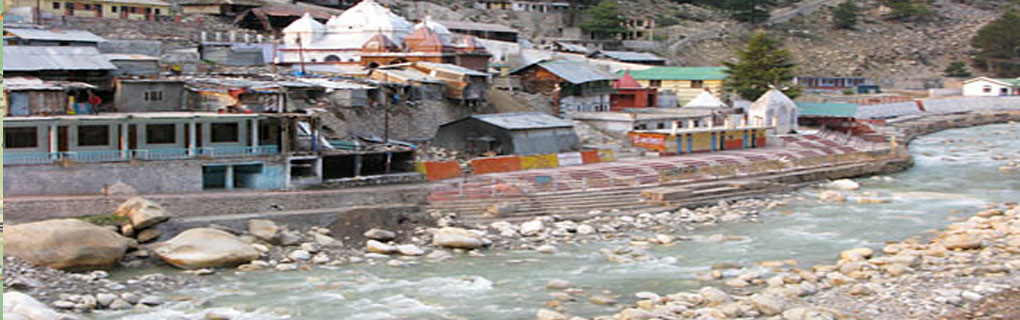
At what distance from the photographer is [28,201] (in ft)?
99.9

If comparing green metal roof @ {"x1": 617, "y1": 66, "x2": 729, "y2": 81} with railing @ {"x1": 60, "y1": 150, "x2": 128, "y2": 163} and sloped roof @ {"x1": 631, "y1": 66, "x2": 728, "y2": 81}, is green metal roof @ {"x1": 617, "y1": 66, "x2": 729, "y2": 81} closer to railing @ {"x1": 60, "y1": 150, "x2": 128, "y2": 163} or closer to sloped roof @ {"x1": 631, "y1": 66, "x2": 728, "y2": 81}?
sloped roof @ {"x1": 631, "y1": 66, "x2": 728, "y2": 81}

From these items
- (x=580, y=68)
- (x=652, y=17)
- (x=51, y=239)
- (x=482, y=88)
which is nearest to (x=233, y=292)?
(x=51, y=239)

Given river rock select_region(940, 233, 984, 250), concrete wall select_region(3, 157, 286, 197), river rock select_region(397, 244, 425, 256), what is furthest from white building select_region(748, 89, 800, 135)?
river rock select_region(397, 244, 425, 256)

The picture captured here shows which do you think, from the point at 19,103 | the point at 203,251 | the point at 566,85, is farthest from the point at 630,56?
the point at 203,251

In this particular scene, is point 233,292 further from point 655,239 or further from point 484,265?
point 655,239

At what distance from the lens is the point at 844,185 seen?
4556 cm

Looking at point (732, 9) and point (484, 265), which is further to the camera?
point (732, 9)

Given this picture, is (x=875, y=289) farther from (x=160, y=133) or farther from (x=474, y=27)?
(x=474, y=27)

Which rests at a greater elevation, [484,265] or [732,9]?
[732,9]

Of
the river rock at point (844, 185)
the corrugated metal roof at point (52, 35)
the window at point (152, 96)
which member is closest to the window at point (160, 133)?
the window at point (152, 96)

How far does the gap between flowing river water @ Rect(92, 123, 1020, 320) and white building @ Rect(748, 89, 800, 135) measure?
16035mm

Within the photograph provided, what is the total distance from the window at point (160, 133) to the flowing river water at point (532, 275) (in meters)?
8.57

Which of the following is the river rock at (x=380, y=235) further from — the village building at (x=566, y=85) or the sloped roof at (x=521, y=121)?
the village building at (x=566, y=85)

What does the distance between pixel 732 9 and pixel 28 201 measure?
78.6m
